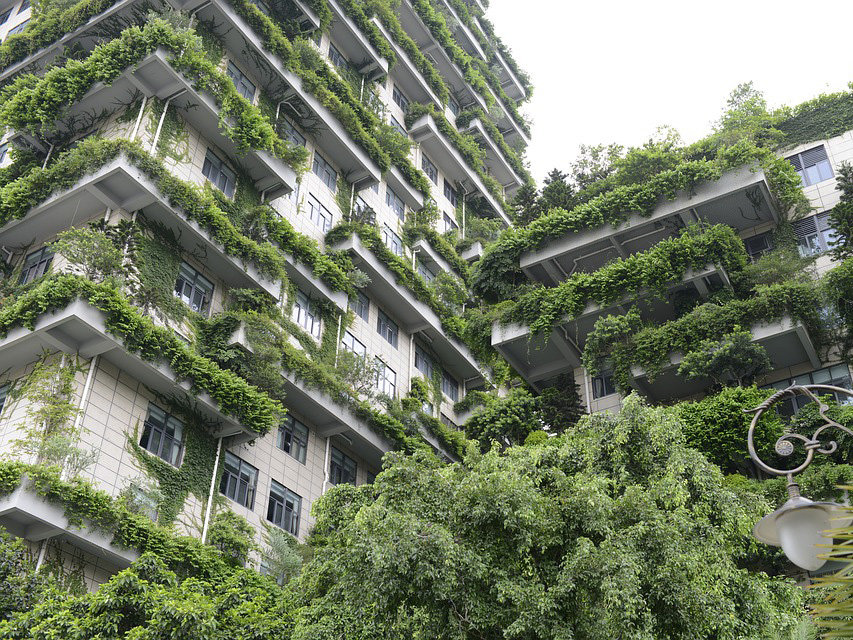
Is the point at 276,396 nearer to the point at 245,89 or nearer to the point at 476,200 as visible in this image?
the point at 245,89

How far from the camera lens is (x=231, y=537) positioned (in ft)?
73.3

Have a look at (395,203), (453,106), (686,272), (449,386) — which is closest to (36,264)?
(395,203)

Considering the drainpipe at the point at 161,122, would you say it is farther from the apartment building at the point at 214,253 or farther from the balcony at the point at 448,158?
the balcony at the point at 448,158

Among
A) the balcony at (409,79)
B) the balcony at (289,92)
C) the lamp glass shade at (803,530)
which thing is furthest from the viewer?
the balcony at (409,79)

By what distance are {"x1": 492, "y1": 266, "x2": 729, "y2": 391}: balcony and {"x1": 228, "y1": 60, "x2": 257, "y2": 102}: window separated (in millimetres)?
12125

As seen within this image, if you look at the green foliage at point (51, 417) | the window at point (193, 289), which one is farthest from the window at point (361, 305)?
the green foliage at point (51, 417)

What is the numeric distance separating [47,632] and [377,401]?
15.3m

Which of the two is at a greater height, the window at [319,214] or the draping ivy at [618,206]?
the window at [319,214]

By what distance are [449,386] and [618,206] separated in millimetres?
12126

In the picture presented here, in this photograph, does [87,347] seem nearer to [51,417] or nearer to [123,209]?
[51,417]

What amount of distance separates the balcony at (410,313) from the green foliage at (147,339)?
9563 millimetres

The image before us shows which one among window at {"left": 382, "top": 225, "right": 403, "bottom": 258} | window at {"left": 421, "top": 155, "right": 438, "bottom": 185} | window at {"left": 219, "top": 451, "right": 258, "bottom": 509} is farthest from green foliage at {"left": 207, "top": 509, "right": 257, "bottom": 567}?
window at {"left": 421, "top": 155, "right": 438, "bottom": 185}

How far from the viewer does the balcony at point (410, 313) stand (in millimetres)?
32438

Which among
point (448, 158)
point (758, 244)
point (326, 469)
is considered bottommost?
point (326, 469)
